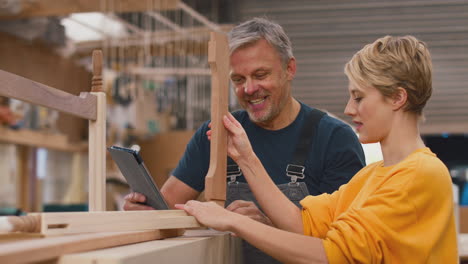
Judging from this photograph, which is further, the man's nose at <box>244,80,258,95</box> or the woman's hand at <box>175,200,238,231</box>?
the man's nose at <box>244,80,258,95</box>

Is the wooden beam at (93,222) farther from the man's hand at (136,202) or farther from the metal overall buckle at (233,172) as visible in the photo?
the metal overall buckle at (233,172)

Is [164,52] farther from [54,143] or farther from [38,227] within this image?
[38,227]

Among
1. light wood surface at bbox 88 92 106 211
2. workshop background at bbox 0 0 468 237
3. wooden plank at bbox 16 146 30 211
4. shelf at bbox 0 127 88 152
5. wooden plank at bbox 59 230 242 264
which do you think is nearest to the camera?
wooden plank at bbox 59 230 242 264

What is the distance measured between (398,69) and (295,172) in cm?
73

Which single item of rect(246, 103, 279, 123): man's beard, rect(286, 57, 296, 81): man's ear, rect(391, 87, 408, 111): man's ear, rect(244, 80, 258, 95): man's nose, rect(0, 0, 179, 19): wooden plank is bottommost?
rect(246, 103, 279, 123): man's beard

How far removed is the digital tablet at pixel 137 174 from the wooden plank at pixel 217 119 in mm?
170

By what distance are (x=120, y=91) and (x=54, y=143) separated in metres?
1.19

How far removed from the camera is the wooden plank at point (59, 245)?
3.39ft

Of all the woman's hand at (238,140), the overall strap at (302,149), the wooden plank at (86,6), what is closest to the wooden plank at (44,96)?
the woman's hand at (238,140)

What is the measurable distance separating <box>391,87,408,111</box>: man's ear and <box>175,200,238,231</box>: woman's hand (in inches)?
20.2

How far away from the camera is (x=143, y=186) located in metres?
1.96

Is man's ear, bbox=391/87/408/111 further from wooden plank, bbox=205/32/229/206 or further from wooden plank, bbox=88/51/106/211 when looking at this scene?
wooden plank, bbox=88/51/106/211

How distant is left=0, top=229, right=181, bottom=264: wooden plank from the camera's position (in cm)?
103

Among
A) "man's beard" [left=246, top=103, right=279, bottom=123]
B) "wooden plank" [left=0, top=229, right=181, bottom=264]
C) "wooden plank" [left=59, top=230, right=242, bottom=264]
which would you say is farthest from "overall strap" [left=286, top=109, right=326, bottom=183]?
"wooden plank" [left=0, top=229, right=181, bottom=264]
